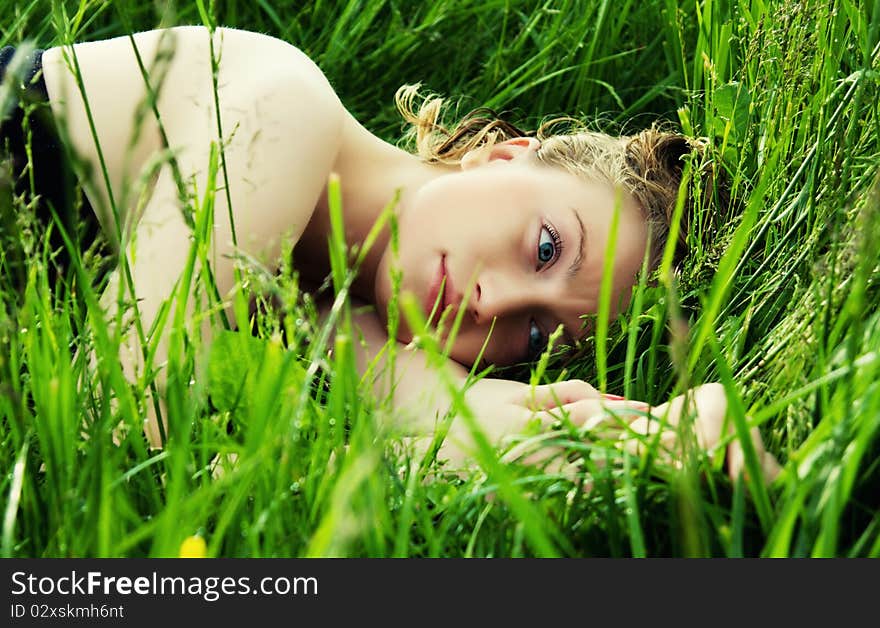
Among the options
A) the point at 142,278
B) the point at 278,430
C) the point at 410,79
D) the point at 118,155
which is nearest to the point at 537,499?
the point at 278,430

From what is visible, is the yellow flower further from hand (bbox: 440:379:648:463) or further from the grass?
hand (bbox: 440:379:648:463)

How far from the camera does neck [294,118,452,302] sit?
1758 millimetres

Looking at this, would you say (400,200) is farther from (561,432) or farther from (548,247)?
(561,432)

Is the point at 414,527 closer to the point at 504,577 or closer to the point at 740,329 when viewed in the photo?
the point at 504,577

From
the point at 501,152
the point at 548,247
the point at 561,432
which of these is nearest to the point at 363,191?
the point at 501,152

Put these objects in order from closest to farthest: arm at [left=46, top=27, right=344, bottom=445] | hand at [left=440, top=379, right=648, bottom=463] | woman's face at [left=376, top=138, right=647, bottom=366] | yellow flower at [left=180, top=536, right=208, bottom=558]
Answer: yellow flower at [left=180, top=536, right=208, bottom=558], hand at [left=440, top=379, right=648, bottom=463], arm at [left=46, top=27, right=344, bottom=445], woman's face at [left=376, top=138, right=647, bottom=366]

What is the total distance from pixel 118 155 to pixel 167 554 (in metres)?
1.14

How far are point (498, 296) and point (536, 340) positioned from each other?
0.49ft

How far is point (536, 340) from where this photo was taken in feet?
5.38

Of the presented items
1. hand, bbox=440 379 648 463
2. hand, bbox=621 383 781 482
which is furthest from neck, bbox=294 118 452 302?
hand, bbox=621 383 781 482

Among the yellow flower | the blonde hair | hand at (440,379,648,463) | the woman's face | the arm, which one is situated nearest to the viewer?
the yellow flower

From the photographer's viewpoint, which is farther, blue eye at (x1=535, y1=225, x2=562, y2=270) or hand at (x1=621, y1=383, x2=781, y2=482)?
blue eye at (x1=535, y1=225, x2=562, y2=270)

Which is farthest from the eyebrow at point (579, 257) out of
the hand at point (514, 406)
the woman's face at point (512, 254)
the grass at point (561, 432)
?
the hand at point (514, 406)

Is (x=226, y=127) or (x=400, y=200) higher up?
(x=226, y=127)
